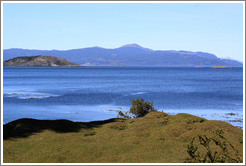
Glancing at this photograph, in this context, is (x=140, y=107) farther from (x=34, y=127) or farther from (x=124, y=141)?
(x=124, y=141)

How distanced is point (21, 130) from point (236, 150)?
13507mm

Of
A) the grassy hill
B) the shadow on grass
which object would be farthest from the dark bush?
the shadow on grass

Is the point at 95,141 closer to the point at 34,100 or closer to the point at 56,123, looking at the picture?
the point at 56,123

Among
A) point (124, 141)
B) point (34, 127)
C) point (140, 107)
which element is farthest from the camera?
point (140, 107)

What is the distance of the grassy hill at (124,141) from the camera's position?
15969mm

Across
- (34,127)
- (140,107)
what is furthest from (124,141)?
(140,107)

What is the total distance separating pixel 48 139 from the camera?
768 inches

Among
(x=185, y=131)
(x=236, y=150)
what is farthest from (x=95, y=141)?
(x=236, y=150)

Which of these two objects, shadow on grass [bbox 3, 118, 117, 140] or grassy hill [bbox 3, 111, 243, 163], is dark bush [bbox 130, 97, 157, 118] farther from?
shadow on grass [bbox 3, 118, 117, 140]

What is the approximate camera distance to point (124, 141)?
18.5m

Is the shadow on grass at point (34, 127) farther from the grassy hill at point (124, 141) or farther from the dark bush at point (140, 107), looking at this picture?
the dark bush at point (140, 107)

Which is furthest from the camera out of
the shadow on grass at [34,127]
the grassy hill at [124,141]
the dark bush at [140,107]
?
the dark bush at [140,107]

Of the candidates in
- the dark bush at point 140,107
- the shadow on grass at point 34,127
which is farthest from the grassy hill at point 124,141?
the dark bush at point 140,107

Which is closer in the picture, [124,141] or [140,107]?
[124,141]
